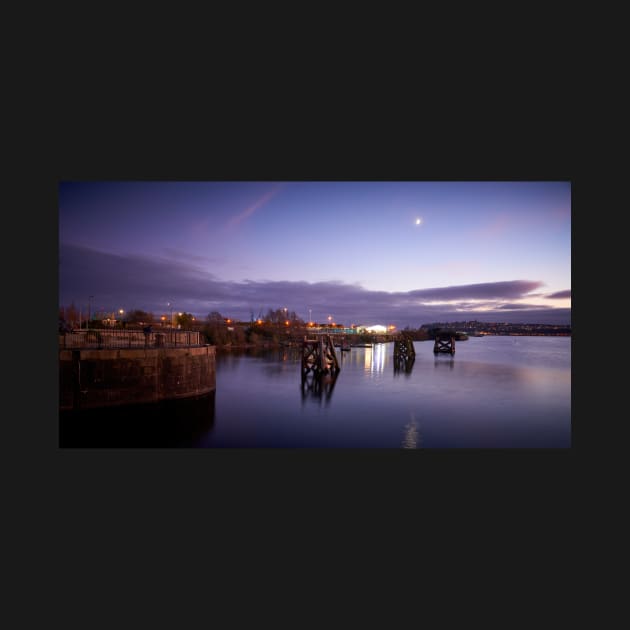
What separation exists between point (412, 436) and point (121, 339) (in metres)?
9.36

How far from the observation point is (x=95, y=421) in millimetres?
9797

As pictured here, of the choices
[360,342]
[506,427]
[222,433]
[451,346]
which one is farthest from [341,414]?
[360,342]

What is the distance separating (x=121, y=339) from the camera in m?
11.5

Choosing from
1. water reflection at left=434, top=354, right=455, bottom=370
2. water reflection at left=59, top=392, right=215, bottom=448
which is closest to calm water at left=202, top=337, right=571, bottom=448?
water reflection at left=59, top=392, right=215, bottom=448

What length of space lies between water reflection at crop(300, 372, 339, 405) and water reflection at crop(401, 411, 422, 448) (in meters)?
4.20

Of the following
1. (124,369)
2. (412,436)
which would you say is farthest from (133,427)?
(412,436)

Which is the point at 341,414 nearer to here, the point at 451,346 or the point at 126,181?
the point at 126,181

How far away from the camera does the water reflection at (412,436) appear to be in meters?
10.3

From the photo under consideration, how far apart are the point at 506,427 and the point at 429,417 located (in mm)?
2461

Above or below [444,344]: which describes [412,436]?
below

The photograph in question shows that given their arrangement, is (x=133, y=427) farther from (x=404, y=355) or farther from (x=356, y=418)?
(x=404, y=355)

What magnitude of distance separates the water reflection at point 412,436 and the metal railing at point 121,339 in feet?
25.2

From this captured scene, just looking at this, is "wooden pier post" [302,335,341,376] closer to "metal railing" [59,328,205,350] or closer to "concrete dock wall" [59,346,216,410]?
"metal railing" [59,328,205,350]

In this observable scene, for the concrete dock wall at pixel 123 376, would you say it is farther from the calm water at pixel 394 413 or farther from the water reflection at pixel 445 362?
the water reflection at pixel 445 362
